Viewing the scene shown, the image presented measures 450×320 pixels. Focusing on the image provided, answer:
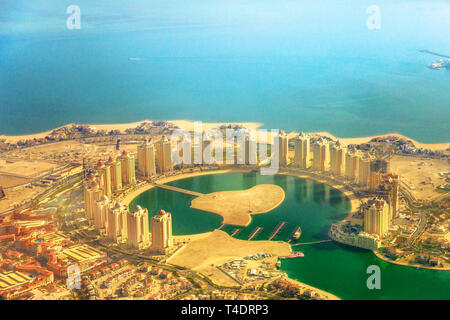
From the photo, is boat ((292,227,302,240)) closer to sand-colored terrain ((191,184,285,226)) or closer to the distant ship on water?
sand-colored terrain ((191,184,285,226))

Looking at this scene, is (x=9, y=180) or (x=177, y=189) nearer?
(x=177, y=189)

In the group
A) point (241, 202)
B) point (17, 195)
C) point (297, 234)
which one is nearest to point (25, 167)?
point (17, 195)

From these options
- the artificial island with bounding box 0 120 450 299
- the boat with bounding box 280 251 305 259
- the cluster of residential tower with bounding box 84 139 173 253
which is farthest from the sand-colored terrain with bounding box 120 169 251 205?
the boat with bounding box 280 251 305 259

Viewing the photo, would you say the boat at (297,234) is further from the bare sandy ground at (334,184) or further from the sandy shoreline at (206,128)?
the sandy shoreline at (206,128)

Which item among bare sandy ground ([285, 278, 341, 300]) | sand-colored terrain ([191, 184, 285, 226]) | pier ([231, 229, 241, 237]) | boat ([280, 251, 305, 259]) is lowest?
bare sandy ground ([285, 278, 341, 300])

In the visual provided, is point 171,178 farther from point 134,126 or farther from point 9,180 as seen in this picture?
point 134,126

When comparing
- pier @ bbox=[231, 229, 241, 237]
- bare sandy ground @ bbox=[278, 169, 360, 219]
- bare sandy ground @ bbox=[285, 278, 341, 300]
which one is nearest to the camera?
bare sandy ground @ bbox=[285, 278, 341, 300]

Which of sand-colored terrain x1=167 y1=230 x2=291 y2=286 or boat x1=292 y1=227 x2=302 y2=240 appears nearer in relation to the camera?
sand-colored terrain x1=167 y1=230 x2=291 y2=286
